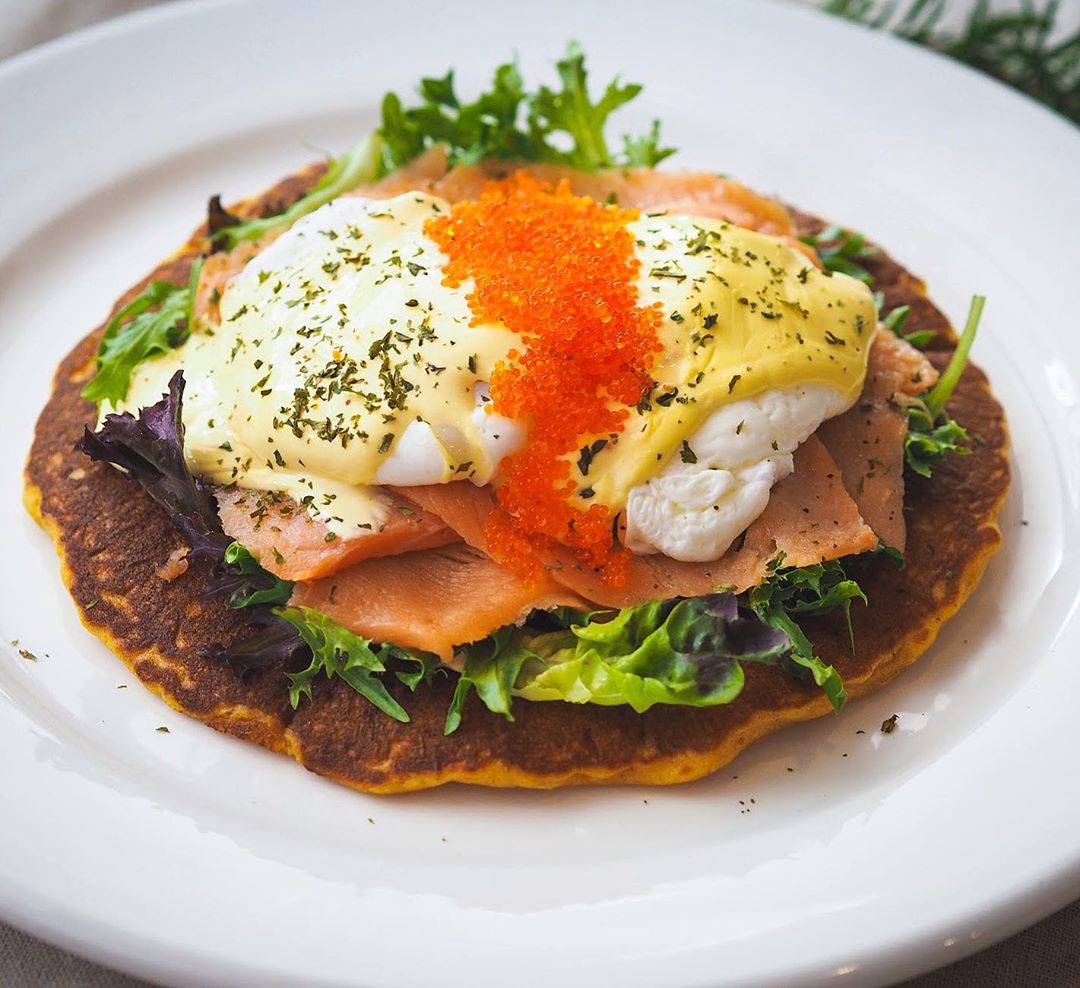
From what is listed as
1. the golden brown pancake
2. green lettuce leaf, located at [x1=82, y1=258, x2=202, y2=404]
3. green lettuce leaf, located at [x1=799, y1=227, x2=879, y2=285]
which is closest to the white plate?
the golden brown pancake

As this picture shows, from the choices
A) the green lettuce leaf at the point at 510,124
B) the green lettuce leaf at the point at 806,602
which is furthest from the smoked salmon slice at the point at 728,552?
the green lettuce leaf at the point at 510,124

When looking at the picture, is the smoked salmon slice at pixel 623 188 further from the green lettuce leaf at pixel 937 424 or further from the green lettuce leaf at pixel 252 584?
the green lettuce leaf at pixel 252 584

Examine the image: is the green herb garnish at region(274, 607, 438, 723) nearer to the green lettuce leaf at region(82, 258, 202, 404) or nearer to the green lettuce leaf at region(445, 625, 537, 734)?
the green lettuce leaf at region(445, 625, 537, 734)

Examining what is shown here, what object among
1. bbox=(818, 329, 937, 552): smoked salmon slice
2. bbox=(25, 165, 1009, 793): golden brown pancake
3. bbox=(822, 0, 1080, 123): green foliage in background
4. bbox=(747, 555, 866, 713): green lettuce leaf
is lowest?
bbox=(25, 165, 1009, 793): golden brown pancake

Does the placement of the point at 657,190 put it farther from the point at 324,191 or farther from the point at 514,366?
the point at 514,366

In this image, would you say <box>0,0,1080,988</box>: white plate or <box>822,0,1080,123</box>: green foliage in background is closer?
<box>0,0,1080,988</box>: white plate

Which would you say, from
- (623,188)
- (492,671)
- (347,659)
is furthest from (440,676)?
(623,188)
